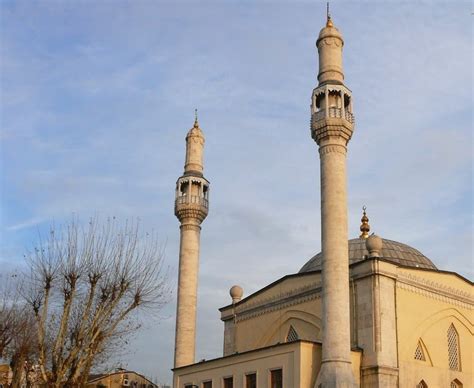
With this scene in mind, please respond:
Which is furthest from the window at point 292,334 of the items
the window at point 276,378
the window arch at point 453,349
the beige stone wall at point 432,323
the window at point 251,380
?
the window arch at point 453,349

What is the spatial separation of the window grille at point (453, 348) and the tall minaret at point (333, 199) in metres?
5.75

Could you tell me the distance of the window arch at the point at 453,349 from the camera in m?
23.9

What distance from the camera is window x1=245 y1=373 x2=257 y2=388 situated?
2231 centimetres

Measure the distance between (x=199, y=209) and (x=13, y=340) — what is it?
9192mm

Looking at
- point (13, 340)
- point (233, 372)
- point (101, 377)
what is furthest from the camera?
point (101, 377)

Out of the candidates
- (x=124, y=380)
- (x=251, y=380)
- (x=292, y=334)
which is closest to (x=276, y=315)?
(x=292, y=334)

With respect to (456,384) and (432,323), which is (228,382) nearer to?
(432,323)

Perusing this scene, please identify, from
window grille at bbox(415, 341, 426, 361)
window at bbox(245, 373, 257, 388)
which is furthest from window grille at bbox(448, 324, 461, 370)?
window at bbox(245, 373, 257, 388)

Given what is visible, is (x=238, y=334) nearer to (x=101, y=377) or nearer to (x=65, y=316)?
(x=65, y=316)

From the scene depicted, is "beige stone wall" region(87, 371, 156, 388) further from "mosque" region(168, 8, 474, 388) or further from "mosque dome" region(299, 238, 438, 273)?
"mosque dome" region(299, 238, 438, 273)

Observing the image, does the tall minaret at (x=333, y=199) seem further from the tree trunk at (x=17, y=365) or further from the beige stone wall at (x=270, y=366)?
the tree trunk at (x=17, y=365)

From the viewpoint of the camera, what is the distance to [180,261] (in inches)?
1166

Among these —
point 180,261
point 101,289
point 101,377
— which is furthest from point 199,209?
point 101,377

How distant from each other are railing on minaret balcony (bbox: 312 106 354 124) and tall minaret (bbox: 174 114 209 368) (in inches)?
348
